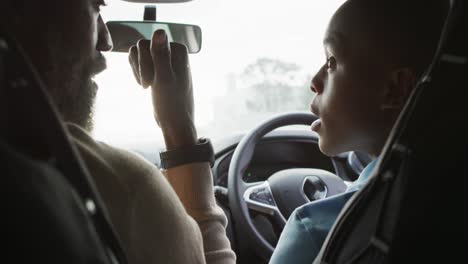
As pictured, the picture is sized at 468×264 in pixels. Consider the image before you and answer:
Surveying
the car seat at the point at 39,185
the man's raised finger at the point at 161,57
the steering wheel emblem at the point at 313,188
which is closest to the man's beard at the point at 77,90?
the man's raised finger at the point at 161,57

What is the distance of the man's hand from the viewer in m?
1.43

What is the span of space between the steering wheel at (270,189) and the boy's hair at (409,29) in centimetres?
123

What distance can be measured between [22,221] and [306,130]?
2444 mm

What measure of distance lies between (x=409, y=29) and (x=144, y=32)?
913mm

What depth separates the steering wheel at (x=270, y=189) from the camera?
2.43m

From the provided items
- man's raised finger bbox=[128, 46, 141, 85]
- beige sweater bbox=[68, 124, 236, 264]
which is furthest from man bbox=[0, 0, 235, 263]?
man's raised finger bbox=[128, 46, 141, 85]

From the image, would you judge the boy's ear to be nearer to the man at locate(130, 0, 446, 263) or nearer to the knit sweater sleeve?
the man at locate(130, 0, 446, 263)

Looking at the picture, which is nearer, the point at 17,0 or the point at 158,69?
the point at 17,0

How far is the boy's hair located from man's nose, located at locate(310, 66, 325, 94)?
19 centimetres

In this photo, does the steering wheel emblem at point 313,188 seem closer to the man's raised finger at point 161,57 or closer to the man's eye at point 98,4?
the man's raised finger at point 161,57

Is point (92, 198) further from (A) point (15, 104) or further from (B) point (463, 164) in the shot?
→ (B) point (463, 164)

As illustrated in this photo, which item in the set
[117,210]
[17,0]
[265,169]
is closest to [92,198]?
[117,210]

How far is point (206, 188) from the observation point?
144 cm

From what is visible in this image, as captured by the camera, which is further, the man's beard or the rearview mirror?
the rearview mirror
